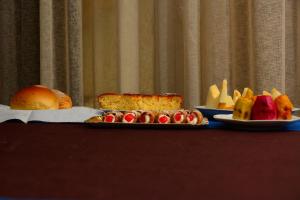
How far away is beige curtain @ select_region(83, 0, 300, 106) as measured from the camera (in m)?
1.95

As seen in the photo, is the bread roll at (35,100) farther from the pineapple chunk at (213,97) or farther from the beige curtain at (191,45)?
the beige curtain at (191,45)

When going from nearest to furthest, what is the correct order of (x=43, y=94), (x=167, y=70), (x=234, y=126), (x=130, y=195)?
(x=130, y=195)
(x=234, y=126)
(x=43, y=94)
(x=167, y=70)

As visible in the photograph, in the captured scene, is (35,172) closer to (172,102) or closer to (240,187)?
(240,187)

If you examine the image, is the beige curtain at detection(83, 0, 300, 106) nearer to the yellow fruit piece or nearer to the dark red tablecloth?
the yellow fruit piece

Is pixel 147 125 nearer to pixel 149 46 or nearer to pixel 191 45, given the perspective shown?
pixel 191 45

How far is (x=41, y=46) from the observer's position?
7.61 ft

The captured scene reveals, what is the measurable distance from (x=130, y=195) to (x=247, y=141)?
0.41 meters

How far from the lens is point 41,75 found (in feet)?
7.61

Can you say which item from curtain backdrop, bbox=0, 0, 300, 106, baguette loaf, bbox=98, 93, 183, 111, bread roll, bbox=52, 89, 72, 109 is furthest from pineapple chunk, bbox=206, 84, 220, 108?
curtain backdrop, bbox=0, 0, 300, 106

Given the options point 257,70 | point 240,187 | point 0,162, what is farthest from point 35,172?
point 257,70

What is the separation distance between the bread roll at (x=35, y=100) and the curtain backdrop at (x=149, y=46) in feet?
3.05

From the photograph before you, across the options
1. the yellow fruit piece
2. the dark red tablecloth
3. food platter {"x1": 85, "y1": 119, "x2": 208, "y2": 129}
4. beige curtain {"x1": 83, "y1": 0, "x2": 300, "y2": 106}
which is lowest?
the dark red tablecloth

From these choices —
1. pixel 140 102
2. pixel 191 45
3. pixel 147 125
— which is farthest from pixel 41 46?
pixel 147 125

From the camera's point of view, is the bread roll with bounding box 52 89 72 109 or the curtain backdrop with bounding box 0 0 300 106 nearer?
the bread roll with bounding box 52 89 72 109
